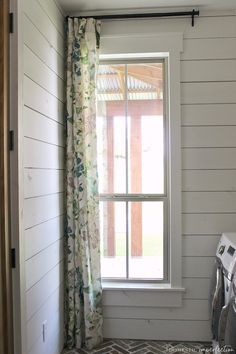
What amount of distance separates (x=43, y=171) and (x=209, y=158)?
125 cm

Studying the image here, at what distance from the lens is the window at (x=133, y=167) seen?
103 inches

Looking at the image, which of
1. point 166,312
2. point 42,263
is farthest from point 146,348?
point 42,263

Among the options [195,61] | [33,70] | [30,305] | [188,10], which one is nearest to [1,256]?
[30,305]

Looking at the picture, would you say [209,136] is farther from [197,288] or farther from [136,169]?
[197,288]

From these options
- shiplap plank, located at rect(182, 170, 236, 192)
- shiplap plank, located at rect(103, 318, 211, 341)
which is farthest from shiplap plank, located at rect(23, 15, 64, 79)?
shiplap plank, located at rect(103, 318, 211, 341)

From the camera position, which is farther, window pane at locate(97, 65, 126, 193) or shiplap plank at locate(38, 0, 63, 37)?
window pane at locate(97, 65, 126, 193)

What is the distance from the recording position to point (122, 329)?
256 cm

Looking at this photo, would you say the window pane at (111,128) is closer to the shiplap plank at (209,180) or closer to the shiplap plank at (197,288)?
the shiplap plank at (209,180)

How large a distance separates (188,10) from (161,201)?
4.77ft

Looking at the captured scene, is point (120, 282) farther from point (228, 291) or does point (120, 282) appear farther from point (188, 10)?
point (188, 10)

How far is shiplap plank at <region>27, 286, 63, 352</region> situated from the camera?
180 centimetres

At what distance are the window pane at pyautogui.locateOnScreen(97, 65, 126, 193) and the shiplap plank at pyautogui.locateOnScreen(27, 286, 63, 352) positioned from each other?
90cm

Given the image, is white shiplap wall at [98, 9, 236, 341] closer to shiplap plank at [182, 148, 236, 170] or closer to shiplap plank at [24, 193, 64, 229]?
shiplap plank at [182, 148, 236, 170]

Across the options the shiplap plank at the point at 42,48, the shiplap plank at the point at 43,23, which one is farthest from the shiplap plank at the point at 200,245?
the shiplap plank at the point at 43,23
